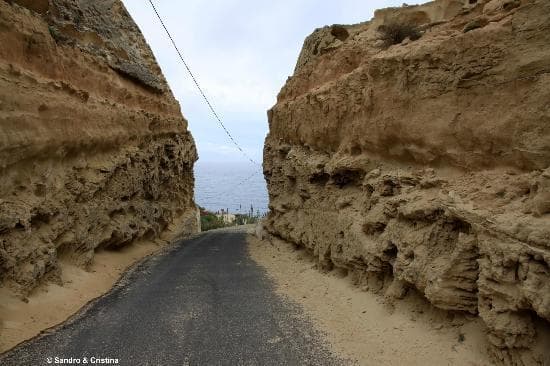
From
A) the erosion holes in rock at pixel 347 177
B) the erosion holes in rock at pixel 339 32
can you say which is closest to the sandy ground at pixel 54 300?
the erosion holes in rock at pixel 347 177

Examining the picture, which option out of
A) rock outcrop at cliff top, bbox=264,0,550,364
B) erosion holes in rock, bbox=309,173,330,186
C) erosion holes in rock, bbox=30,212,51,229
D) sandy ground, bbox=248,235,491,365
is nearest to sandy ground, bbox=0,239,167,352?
erosion holes in rock, bbox=30,212,51,229

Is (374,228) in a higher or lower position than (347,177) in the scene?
lower

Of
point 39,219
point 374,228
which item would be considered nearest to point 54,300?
point 39,219

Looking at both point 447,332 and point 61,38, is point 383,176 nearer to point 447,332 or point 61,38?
point 447,332

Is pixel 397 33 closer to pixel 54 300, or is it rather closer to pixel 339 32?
pixel 339 32

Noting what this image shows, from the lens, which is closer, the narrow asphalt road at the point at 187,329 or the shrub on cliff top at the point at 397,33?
the narrow asphalt road at the point at 187,329

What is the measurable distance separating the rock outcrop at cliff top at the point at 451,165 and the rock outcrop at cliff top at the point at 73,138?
6925mm

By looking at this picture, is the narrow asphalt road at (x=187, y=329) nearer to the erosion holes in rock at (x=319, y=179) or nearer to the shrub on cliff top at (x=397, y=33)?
the erosion holes in rock at (x=319, y=179)

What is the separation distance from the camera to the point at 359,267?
9.60 m

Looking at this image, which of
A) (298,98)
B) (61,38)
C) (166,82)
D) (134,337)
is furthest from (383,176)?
(166,82)

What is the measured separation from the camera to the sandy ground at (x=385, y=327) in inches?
239

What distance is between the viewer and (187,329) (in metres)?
7.72

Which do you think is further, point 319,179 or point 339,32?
point 339,32

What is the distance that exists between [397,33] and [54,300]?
33.1 ft
